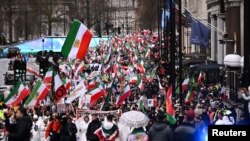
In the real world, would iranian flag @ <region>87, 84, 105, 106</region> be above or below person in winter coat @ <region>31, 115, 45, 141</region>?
above

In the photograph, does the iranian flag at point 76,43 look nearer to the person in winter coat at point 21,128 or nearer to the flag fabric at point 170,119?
the flag fabric at point 170,119

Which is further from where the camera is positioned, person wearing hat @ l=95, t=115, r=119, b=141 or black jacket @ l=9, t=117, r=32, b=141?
person wearing hat @ l=95, t=115, r=119, b=141

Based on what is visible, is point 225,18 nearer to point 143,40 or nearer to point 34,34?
point 143,40

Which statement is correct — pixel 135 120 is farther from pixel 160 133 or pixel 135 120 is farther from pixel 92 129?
pixel 92 129

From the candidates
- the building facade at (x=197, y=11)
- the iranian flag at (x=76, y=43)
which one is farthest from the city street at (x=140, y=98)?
the building facade at (x=197, y=11)

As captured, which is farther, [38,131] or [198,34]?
[198,34]

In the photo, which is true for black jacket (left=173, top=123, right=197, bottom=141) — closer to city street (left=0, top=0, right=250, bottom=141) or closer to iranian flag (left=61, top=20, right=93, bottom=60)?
city street (left=0, top=0, right=250, bottom=141)

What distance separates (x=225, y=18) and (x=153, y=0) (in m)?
45.0

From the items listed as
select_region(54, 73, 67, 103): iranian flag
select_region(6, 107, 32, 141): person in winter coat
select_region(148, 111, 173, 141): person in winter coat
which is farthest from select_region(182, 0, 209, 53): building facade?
select_region(148, 111, 173, 141): person in winter coat

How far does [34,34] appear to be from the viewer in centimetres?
11431

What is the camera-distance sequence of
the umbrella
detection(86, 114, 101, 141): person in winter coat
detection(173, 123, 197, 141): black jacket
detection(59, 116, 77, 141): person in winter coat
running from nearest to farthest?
detection(173, 123, 197, 141): black jacket
the umbrella
detection(86, 114, 101, 141): person in winter coat
detection(59, 116, 77, 141): person in winter coat

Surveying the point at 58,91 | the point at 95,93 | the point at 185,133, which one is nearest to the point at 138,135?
the point at 185,133

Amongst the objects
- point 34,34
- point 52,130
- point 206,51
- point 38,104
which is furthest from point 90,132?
point 34,34

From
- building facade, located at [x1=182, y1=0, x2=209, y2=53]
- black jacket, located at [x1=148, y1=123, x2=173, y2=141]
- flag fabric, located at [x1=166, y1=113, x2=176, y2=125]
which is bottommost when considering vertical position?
flag fabric, located at [x1=166, y1=113, x2=176, y2=125]
